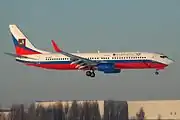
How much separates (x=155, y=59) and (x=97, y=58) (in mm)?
10160

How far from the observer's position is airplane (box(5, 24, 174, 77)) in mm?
131125

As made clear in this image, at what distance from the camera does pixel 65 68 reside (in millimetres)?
136250

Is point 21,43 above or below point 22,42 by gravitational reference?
below

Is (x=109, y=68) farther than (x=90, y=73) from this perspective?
No

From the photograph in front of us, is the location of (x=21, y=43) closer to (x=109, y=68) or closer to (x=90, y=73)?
(x=90, y=73)

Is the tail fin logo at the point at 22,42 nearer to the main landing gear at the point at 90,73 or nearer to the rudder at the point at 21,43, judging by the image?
the rudder at the point at 21,43

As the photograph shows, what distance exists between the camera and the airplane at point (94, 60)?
131m

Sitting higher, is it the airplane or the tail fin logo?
the tail fin logo

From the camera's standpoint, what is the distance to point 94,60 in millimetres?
133875

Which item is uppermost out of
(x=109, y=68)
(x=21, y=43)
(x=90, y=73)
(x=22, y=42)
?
(x=22, y=42)

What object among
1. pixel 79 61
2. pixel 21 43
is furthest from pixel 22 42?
pixel 79 61

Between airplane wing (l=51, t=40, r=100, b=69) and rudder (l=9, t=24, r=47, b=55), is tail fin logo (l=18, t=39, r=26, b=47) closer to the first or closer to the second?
rudder (l=9, t=24, r=47, b=55)

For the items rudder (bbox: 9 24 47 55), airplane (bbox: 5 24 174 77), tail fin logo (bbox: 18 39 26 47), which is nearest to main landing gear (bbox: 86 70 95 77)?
airplane (bbox: 5 24 174 77)

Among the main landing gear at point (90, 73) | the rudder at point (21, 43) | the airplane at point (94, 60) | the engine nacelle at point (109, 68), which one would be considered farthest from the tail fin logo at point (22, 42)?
the engine nacelle at point (109, 68)
